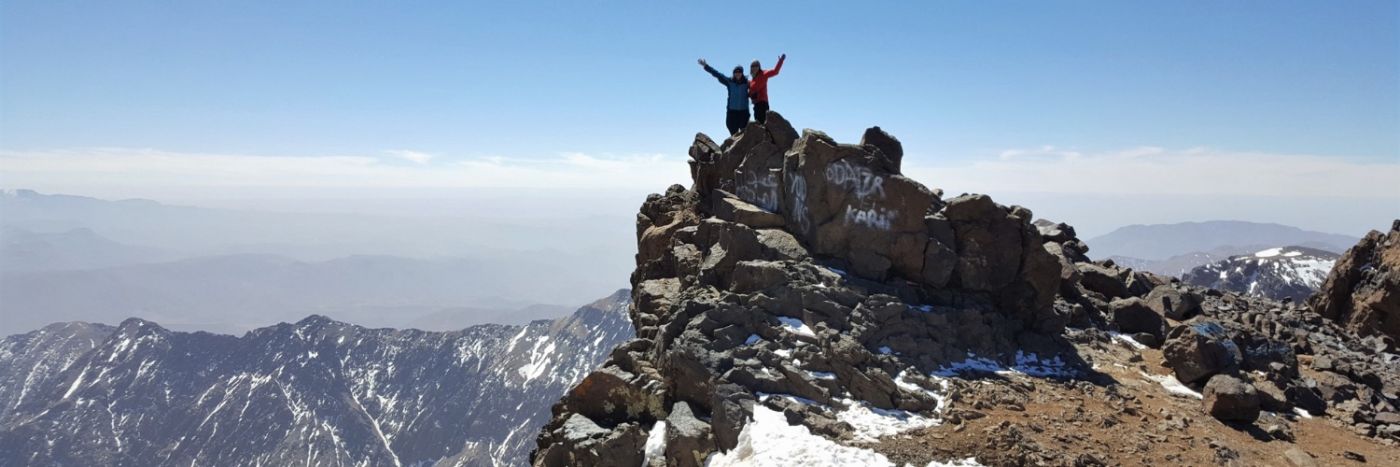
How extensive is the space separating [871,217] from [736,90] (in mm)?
9193

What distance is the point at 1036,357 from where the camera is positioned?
24.0 metres

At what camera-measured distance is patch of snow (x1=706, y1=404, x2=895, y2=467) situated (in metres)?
16.7

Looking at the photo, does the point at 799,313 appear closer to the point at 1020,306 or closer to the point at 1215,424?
the point at 1020,306

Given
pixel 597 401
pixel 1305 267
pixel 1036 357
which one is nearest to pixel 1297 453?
pixel 1036 357

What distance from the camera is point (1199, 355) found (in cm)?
2241

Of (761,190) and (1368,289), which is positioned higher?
(761,190)

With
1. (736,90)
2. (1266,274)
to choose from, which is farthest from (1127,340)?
(1266,274)

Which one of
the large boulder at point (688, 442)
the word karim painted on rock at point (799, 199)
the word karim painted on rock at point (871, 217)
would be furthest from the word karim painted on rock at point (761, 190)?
the large boulder at point (688, 442)

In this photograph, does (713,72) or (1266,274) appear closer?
(713,72)

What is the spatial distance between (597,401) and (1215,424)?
1756cm

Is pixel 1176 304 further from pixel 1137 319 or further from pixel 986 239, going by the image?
pixel 986 239

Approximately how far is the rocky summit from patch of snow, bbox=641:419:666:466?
62 mm

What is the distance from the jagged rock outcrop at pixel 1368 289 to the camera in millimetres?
35125

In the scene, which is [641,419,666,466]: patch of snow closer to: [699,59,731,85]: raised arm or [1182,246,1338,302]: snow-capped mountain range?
[699,59,731,85]: raised arm
